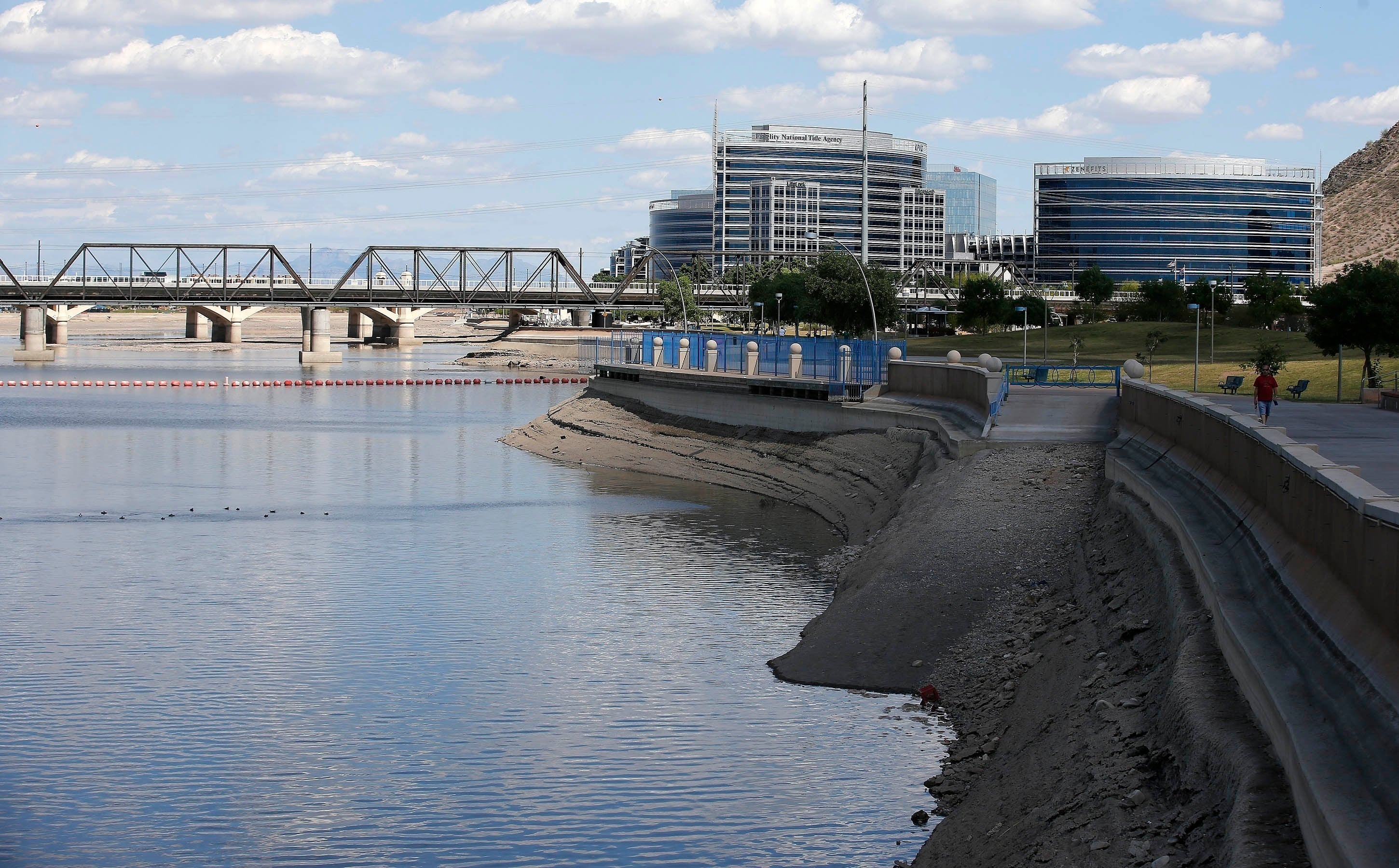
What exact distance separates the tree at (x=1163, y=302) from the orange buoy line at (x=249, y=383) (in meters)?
48.2

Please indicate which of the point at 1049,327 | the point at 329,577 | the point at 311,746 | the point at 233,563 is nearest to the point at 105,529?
the point at 233,563

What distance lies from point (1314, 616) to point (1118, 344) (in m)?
92.4

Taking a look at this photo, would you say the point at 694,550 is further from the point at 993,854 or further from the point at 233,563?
the point at 993,854

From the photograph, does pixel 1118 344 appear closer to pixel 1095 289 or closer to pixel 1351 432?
pixel 1095 289

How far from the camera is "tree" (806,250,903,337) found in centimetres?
9375

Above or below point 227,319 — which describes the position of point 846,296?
above

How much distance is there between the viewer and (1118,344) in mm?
100500

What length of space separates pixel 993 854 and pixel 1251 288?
11839 centimetres

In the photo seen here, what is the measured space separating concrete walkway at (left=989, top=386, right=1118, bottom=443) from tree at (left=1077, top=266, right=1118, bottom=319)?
349 feet

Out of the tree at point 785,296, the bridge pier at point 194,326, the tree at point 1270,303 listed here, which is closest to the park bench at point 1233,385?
the tree at point 785,296

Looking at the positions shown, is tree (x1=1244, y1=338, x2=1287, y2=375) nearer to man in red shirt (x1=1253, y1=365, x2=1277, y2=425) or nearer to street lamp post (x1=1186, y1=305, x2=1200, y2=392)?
street lamp post (x1=1186, y1=305, x2=1200, y2=392)

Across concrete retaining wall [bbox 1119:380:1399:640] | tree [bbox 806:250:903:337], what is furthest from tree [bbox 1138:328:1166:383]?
concrete retaining wall [bbox 1119:380:1399:640]

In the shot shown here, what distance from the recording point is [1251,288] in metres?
121

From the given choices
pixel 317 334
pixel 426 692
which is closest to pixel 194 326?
pixel 317 334
